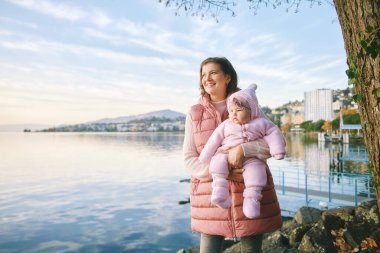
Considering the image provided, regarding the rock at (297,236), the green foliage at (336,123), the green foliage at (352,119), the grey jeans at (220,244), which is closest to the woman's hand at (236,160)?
the grey jeans at (220,244)

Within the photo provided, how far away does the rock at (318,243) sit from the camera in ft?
14.7

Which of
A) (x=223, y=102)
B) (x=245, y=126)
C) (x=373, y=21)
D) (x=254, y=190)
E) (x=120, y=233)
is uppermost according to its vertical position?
(x=373, y=21)

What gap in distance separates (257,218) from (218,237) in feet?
0.94

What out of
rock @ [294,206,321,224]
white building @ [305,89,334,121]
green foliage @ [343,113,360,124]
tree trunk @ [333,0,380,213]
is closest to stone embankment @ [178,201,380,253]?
tree trunk @ [333,0,380,213]

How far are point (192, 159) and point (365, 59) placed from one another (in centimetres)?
120

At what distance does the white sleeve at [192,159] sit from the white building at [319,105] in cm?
17201

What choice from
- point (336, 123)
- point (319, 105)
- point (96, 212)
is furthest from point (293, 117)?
point (96, 212)

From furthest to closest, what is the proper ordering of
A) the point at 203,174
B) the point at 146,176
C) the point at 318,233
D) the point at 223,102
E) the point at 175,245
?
1. the point at 146,176
2. the point at 175,245
3. the point at 318,233
4. the point at 223,102
5. the point at 203,174

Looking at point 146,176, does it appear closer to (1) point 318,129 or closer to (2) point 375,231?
(2) point 375,231

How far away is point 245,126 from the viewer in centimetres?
212

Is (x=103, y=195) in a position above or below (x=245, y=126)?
below

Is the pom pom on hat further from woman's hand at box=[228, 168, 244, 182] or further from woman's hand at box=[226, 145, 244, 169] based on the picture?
woman's hand at box=[228, 168, 244, 182]

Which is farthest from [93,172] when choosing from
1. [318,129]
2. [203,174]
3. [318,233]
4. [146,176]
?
[318,129]

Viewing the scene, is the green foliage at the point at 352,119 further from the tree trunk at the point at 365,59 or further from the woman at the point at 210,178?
the woman at the point at 210,178
